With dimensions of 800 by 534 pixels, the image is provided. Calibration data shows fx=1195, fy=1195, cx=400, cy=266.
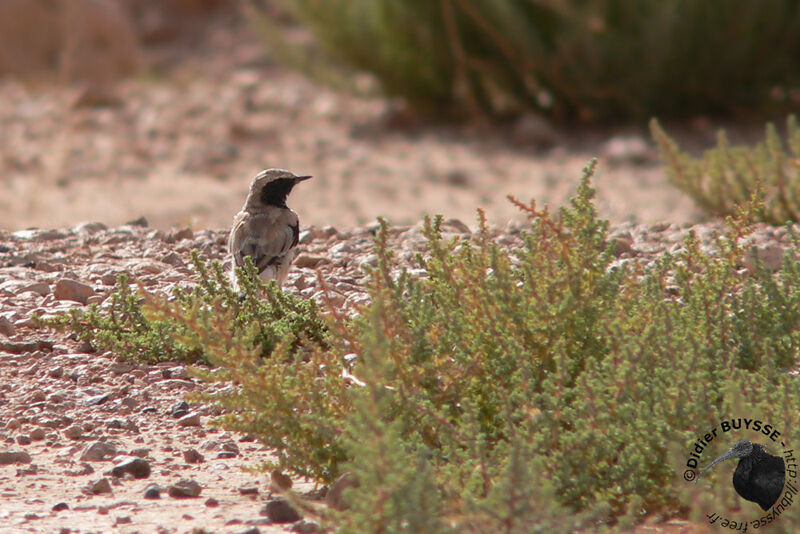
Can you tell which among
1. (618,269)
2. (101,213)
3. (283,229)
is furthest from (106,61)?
(618,269)

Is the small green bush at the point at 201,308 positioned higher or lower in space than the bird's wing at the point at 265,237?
lower

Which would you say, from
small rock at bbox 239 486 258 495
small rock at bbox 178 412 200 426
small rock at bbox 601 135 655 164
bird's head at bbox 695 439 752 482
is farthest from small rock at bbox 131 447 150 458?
small rock at bbox 601 135 655 164

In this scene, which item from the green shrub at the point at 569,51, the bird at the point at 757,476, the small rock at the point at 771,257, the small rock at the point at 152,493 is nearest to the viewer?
the bird at the point at 757,476

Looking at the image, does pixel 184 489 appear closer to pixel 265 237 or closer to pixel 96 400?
pixel 96 400

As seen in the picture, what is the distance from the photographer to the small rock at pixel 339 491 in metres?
3.31

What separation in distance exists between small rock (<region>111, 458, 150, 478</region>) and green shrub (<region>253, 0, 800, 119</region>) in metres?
8.27

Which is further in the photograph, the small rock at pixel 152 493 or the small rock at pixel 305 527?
the small rock at pixel 152 493

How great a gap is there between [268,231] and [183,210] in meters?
4.17

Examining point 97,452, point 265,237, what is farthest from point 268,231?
point 97,452

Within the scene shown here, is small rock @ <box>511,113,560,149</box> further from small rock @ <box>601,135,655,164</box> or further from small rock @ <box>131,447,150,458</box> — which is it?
small rock @ <box>131,447,150,458</box>

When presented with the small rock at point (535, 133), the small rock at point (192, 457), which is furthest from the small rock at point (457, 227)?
the small rock at point (535, 133)

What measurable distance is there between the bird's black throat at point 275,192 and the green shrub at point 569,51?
6151 millimetres

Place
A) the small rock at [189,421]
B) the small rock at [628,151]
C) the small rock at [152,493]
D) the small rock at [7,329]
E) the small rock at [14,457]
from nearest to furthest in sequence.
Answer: the small rock at [152,493], the small rock at [14,457], the small rock at [189,421], the small rock at [7,329], the small rock at [628,151]

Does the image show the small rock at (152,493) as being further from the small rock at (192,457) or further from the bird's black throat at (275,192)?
the bird's black throat at (275,192)
